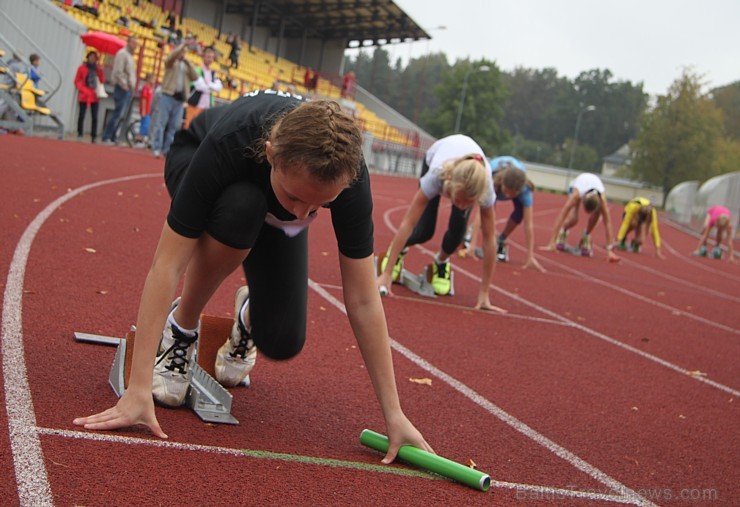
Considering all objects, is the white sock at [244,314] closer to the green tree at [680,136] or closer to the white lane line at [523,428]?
the white lane line at [523,428]

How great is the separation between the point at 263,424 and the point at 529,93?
13205 centimetres

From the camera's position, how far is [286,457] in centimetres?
317

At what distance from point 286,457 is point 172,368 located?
2.12 ft

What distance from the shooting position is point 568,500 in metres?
3.32

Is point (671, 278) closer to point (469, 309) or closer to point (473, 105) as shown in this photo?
point (469, 309)

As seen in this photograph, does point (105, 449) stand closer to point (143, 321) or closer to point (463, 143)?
point (143, 321)

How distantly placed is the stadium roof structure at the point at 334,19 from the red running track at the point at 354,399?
108ft

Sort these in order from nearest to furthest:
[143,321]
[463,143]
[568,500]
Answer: [143,321], [568,500], [463,143]

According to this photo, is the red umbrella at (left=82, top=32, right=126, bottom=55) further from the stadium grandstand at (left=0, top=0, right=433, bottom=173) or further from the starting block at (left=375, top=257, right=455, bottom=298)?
the starting block at (left=375, top=257, right=455, bottom=298)

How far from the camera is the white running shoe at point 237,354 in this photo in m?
3.85

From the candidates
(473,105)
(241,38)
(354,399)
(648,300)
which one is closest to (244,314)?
(354,399)

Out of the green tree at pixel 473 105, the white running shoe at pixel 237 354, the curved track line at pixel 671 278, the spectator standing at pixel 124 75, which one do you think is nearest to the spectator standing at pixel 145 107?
the spectator standing at pixel 124 75

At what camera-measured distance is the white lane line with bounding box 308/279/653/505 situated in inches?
140

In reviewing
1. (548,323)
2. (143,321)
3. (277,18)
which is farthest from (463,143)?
(277,18)
